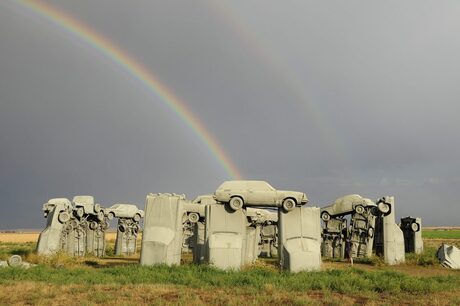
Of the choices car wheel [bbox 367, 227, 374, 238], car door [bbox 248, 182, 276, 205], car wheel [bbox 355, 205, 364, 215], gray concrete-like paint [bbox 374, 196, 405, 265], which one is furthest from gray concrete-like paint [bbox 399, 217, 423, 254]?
car door [bbox 248, 182, 276, 205]

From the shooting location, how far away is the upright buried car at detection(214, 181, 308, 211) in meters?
21.1

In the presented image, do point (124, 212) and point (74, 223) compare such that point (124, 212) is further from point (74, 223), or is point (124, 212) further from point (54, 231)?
point (54, 231)

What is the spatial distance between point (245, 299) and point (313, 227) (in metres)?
8.78

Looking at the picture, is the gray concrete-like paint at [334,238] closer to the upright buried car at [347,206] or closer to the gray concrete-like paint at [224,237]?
the upright buried car at [347,206]

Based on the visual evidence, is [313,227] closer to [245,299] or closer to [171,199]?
[171,199]

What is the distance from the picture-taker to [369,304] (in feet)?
41.1

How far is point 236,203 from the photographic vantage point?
21188 mm

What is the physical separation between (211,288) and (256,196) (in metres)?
7.37

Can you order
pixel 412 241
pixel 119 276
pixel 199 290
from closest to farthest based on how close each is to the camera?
pixel 199 290 → pixel 119 276 → pixel 412 241

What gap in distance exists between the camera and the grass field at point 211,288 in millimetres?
12823

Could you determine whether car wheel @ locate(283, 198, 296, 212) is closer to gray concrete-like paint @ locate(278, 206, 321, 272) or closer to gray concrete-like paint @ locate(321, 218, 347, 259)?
gray concrete-like paint @ locate(278, 206, 321, 272)

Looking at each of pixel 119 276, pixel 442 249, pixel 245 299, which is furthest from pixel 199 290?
pixel 442 249

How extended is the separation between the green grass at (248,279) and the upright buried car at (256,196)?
3547mm

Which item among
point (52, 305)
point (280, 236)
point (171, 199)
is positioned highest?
point (171, 199)
